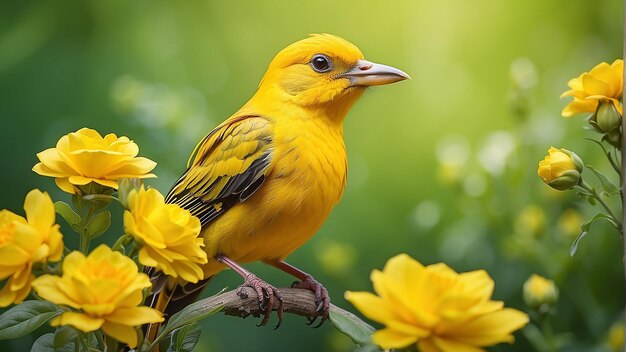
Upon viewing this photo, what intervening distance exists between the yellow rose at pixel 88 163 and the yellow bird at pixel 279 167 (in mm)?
340

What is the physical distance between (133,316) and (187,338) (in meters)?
0.15

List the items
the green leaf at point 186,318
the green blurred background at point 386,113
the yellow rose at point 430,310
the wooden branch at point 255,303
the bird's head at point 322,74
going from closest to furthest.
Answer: the yellow rose at point 430,310
the green leaf at point 186,318
the wooden branch at point 255,303
the bird's head at point 322,74
the green blurred background at point 386,113

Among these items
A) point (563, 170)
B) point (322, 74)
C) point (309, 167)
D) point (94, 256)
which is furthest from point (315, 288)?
point (94, 256)

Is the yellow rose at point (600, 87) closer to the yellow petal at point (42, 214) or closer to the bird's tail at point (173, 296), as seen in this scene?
the yellow petal at point (42, 214)

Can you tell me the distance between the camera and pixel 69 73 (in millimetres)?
1609

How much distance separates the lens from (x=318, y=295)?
3.31ft

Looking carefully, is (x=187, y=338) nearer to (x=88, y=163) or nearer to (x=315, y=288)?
(x=88, y=163)

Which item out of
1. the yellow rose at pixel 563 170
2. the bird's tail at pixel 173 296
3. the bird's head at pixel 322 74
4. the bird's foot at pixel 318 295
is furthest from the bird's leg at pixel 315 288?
the yellow rose at pixel 563 170

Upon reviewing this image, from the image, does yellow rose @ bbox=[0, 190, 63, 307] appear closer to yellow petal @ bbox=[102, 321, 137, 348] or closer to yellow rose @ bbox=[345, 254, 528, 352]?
yellow petal @ bbox=[102, 321, 137, 348]

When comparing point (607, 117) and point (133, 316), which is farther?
point (607, 117)

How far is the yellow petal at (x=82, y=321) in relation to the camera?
0.52m

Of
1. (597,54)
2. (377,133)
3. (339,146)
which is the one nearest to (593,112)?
(339,146)

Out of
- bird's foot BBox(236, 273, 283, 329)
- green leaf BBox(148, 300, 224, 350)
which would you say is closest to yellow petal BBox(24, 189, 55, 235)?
green leaf BBox(148, 300, 224, 350)

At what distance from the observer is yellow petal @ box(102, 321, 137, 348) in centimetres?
55
